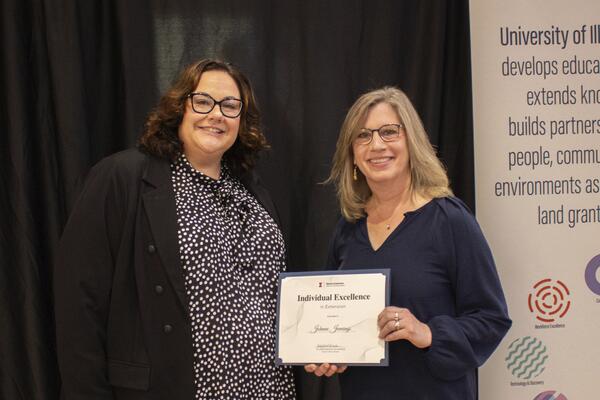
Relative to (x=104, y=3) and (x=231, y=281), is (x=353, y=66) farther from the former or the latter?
(x=231, y=281)

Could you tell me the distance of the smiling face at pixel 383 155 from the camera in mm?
2305

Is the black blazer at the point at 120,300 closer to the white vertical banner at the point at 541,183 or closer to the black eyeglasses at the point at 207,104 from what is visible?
the black eyeglasses at the point at 207,104

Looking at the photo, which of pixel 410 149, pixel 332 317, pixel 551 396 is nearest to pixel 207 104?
pixel 410 149

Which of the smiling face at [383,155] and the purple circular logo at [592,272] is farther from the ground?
the smiling face at [383,155]

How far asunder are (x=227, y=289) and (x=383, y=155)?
2.31 feet

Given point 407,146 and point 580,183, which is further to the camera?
point 580,183

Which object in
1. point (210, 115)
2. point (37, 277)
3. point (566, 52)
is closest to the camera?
point (210, 115)

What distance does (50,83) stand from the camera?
10.2 ft

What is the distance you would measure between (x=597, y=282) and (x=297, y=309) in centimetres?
181

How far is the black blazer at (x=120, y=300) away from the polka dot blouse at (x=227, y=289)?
6 cm

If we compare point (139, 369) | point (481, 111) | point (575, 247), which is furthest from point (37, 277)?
point (575, 247)

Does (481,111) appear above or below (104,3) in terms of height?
below

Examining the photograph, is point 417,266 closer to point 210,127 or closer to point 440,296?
point 440,296
